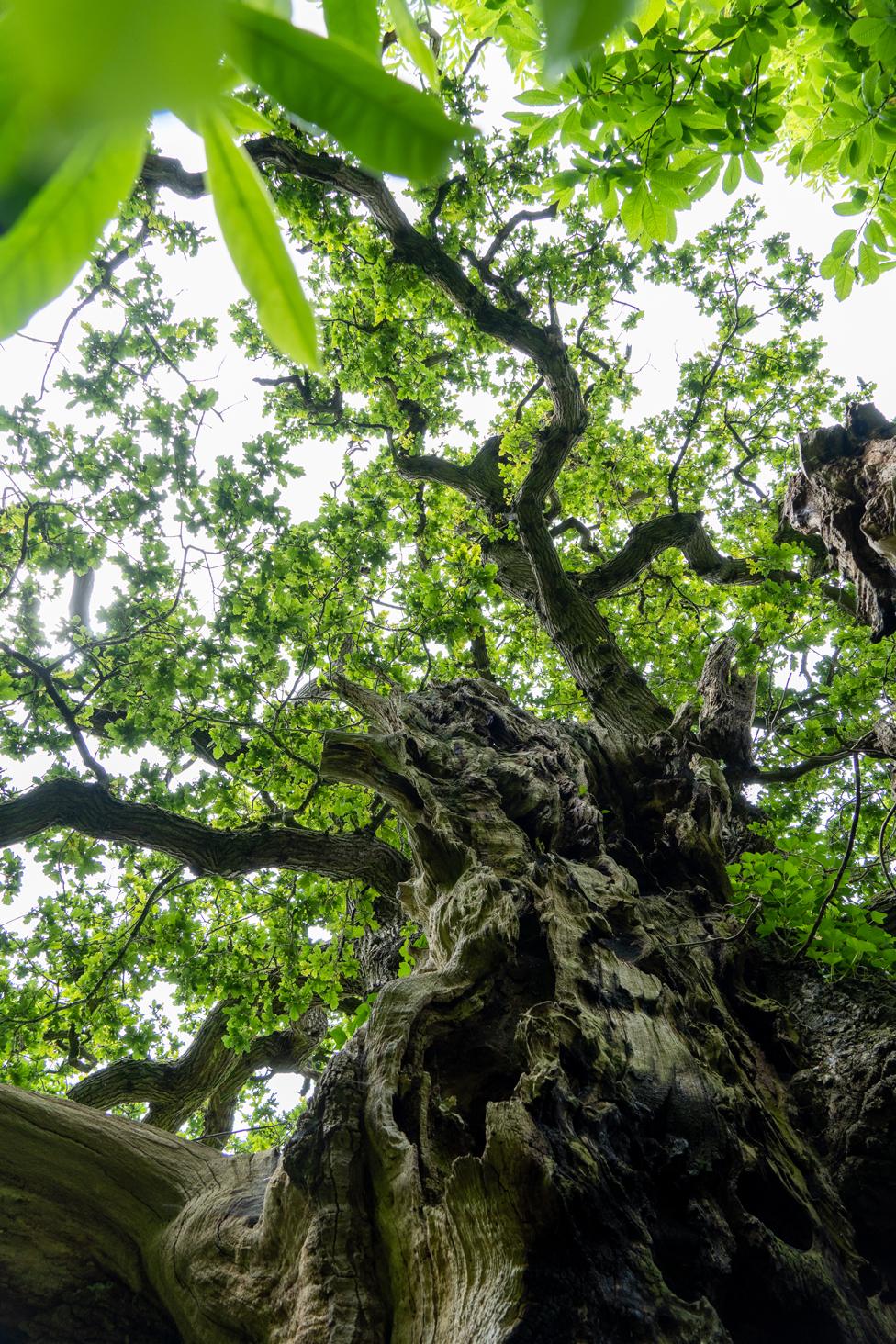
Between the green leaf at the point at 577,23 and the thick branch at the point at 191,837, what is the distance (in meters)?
4.89

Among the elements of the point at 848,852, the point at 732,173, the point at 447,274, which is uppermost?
the point at 447,274

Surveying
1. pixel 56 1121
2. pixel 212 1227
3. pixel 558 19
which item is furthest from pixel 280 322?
pixel 56 1121

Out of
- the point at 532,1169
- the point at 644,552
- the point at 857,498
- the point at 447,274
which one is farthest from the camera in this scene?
the point at 644,552

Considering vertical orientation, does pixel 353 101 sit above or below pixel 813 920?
below

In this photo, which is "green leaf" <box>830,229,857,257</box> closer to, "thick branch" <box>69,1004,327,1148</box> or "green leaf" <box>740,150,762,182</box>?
"green leaf" <box>740,150,762,182</box>

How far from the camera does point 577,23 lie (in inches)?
13.5

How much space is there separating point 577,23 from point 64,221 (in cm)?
27

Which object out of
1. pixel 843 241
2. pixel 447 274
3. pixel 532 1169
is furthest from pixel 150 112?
pixel 447 274

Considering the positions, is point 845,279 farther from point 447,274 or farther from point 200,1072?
point 200,1072

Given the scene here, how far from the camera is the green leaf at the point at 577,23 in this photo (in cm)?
34

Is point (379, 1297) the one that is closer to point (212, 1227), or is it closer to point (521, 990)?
point (212, 1227)

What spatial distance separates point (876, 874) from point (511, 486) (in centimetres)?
561

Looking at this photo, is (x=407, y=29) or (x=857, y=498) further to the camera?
(x=857, y=498)

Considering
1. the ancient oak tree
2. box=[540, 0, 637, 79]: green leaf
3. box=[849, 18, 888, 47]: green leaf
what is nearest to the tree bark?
the ancient oak tree
